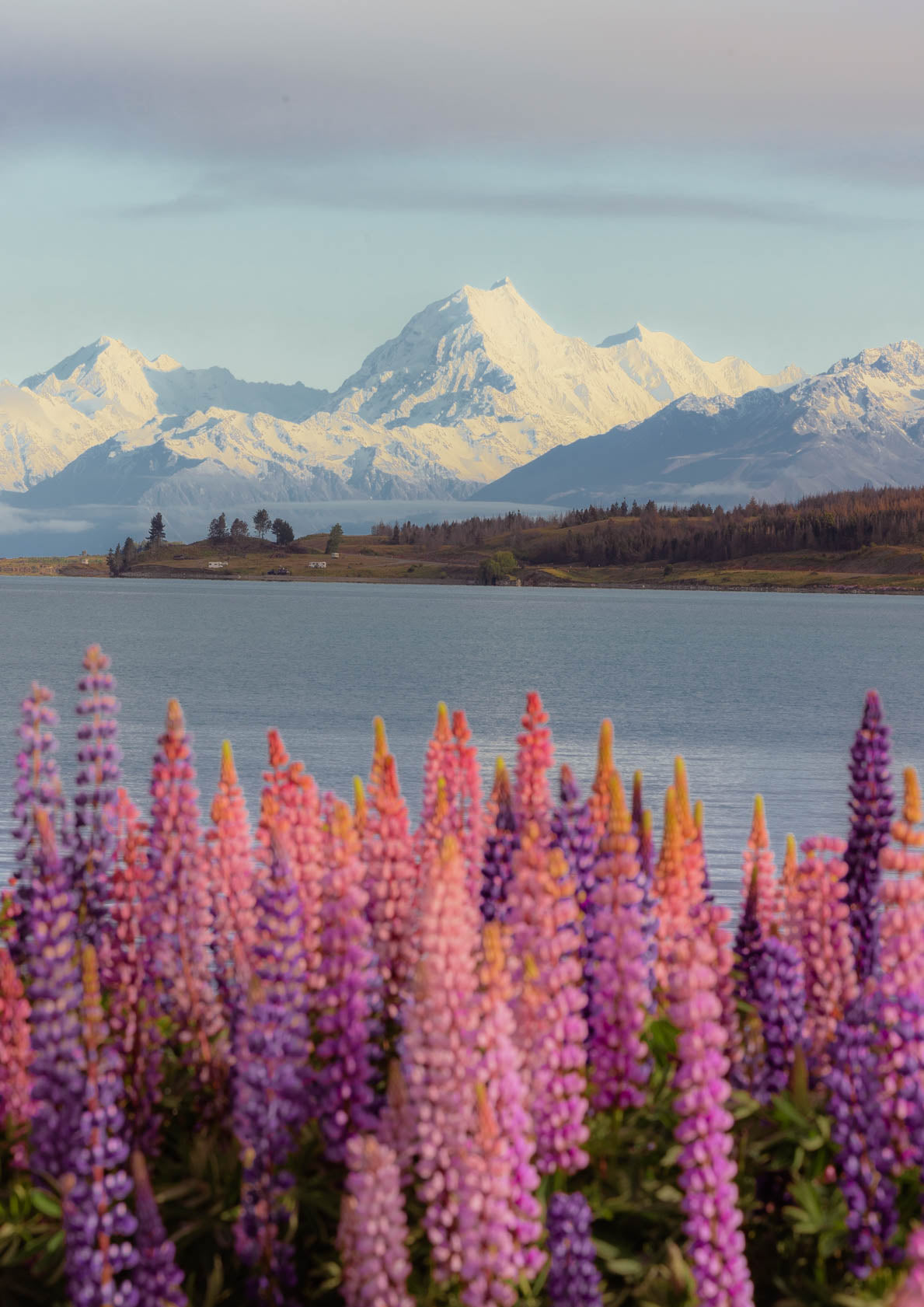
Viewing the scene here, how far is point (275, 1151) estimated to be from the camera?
7062 millimetres

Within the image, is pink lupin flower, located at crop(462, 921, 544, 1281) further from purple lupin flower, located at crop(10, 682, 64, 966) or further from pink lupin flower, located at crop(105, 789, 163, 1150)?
purple lupin flower, located at crop(10, 682, 64, 966)

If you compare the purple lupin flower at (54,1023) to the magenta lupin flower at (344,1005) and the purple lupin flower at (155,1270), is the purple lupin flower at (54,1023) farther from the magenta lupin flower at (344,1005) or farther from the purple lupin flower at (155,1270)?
the magenta lupin flower at (344,1005)

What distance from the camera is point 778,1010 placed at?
8.13 meters

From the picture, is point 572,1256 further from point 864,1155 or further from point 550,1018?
point 864,1155

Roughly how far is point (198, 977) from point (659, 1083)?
285cm

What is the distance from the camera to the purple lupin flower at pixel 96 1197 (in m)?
6.57

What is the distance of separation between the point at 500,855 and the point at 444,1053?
9.44 feet

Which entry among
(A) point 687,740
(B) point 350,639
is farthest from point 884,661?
(A) point 687,740

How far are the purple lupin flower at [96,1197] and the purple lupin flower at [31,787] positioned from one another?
5.20ft

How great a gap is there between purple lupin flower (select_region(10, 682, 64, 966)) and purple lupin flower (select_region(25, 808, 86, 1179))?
685 mm

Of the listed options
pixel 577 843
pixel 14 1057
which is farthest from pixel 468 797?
pixel 14 1057

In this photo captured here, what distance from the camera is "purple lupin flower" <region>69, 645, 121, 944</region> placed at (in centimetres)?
888

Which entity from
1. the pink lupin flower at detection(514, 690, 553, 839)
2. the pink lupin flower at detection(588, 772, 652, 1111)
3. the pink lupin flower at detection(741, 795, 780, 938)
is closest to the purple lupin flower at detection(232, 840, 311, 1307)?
the pink lupin flower at detection(588, 772, 652, 1111)

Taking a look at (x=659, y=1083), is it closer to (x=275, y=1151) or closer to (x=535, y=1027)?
(x=535, y=1027)
